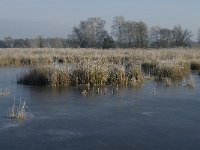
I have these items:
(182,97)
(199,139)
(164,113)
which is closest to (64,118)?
(164,113)

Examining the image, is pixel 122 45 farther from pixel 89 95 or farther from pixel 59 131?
pixel 59 131

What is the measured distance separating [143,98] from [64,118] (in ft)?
11.3

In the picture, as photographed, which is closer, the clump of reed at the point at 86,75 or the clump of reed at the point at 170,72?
the clump of reed at the point at 86,75

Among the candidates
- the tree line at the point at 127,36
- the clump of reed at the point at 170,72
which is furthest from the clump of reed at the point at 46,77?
the tree line at the point at 127,36

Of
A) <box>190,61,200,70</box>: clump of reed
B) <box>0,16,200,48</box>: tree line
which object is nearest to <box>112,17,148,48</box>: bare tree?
<box>0,16,200,48</box>: tree line

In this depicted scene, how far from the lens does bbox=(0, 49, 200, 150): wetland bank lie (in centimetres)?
763

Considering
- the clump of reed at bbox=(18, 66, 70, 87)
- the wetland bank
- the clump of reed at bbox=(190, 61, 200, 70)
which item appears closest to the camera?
the wetland bank

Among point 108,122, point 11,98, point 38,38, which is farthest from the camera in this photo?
point 38,38

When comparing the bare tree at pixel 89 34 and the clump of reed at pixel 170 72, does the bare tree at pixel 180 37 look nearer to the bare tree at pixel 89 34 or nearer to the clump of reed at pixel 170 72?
the bare tree at pixel 89 34

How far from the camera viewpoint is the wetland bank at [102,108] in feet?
25.0

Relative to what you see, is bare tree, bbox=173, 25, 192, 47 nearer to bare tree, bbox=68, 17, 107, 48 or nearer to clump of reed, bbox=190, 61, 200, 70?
bare tree, bbox=68, 17, 107, 48

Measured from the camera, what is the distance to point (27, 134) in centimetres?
798

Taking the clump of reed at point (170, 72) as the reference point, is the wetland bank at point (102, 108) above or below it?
below

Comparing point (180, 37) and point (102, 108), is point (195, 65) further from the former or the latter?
point (180, 37)
